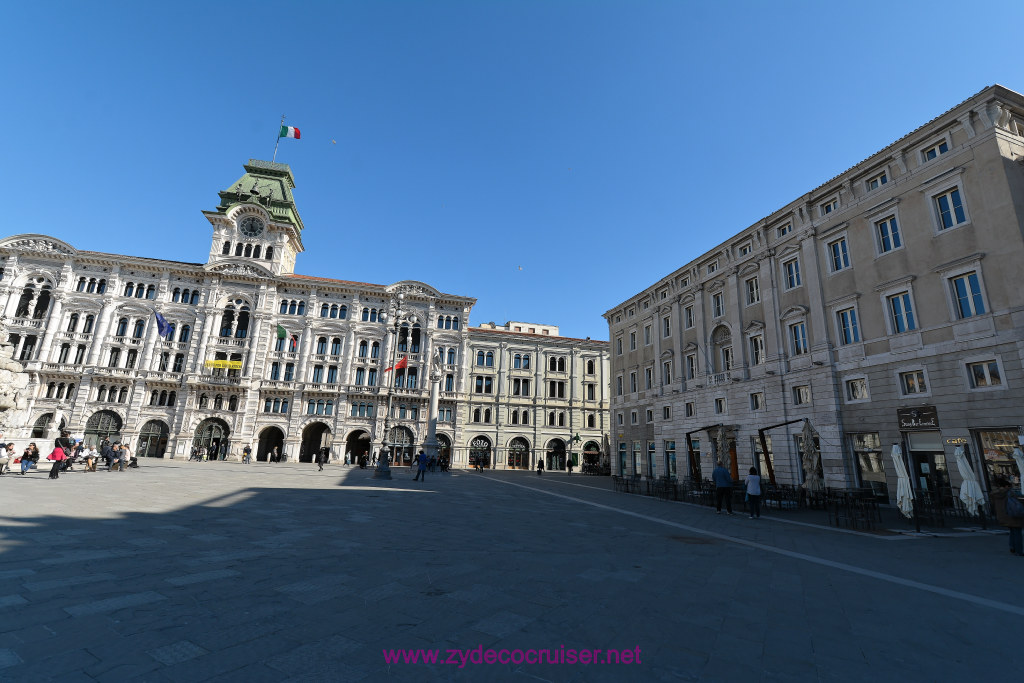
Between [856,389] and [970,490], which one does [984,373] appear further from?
[970,490]

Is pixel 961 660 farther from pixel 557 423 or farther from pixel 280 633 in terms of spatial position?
pixel 557 423

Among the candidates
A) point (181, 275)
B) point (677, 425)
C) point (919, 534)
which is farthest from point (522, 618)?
point (181, 275)

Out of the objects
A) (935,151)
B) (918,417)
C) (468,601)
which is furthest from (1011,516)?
(935,151)

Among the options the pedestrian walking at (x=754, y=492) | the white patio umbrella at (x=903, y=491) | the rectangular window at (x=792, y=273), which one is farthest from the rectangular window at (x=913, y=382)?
the pedestrian walking at (x=754, y=492)

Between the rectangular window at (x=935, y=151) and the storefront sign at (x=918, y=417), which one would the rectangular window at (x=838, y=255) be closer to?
the rectangular window at (x=935, y=151)

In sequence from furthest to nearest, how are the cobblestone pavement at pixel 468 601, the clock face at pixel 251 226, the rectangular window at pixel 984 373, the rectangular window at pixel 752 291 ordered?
the clock face at pixel 251 226 → the rectangular window at pixel 752 291 → the rectangular window at pixel 984 373 → the cobblestone pavement at pixel 468 601

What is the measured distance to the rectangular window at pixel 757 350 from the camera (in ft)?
89.0

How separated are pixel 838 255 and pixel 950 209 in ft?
16.0

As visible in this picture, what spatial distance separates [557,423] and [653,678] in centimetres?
5257

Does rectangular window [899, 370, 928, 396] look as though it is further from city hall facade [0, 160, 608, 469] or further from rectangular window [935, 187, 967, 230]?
city hall facade [0, 160, 608, 469]

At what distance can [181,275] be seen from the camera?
49938 mm

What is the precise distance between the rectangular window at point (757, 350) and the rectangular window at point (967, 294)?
9.33 m

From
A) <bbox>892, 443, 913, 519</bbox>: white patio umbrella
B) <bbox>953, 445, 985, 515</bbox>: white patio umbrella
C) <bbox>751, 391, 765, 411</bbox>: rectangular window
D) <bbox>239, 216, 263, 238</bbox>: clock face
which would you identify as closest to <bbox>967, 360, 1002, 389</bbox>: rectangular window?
<bbox>953, 445, 985, 515</bbox>: white patio umbrella

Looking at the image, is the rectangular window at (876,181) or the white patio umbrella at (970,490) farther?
the rectangular window at (876,181)
